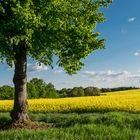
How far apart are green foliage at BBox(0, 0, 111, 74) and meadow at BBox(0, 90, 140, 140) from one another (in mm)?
3769

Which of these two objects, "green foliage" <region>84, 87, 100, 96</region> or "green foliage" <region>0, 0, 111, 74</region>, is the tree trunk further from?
"green foliage" <region>84, 87, 100, 96</region>

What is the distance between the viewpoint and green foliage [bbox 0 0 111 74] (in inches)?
828

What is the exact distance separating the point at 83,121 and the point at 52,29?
5.18 metres

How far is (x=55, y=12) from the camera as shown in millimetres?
22234

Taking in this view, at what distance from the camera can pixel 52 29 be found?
22.5 meters

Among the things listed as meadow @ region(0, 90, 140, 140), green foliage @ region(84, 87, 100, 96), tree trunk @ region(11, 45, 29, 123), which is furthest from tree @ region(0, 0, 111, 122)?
green foliage @ region(84, 87, 100, 96)

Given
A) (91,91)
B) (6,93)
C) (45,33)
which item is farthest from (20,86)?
(6,93)

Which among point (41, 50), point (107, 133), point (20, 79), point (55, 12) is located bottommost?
point (107, 133)

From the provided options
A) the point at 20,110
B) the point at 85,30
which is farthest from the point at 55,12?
the point at 20,110

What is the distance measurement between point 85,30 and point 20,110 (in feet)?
18.9

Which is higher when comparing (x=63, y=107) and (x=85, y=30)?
(x=85, y=30)

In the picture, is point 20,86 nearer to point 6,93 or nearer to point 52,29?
point 52,29

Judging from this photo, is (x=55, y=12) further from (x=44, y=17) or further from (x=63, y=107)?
(x=63, y=107)

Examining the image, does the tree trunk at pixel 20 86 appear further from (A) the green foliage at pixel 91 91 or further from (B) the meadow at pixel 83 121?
(A) the green foliage at pixel 91 91
